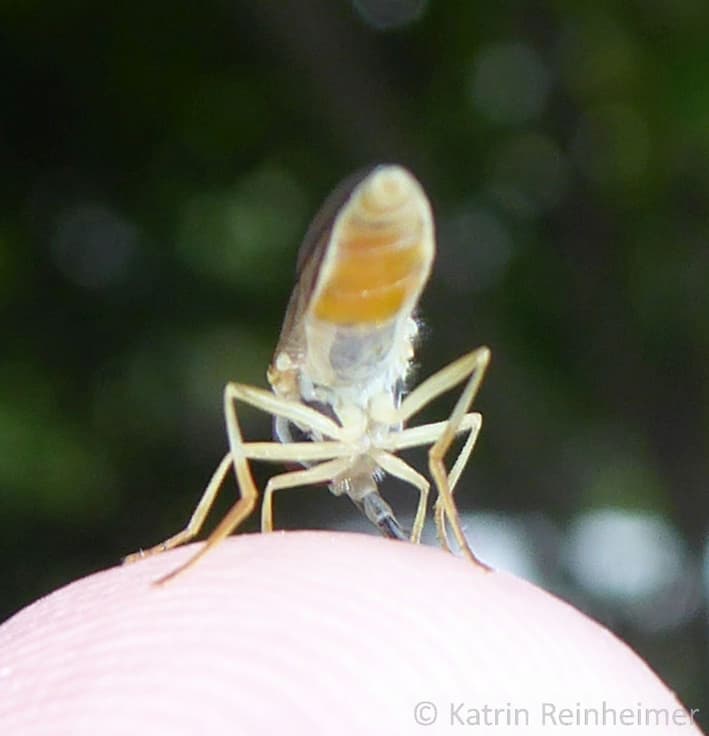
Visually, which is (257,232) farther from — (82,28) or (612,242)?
(612,242)

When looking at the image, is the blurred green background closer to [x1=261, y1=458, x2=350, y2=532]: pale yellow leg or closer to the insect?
the insect

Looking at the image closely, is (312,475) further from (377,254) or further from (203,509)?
(377,254)

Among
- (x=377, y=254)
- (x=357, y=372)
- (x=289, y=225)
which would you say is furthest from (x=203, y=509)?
(x=289, y=225)

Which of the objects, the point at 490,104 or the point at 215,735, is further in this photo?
the point at 490,104

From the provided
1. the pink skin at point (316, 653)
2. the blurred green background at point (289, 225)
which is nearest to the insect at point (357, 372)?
the pink skin at point (316, 653)

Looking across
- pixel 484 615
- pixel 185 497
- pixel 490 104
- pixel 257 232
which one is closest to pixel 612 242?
pixel 490 104

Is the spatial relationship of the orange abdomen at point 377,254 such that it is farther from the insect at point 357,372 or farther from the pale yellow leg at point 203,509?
the pale yellow leg at point 203,509

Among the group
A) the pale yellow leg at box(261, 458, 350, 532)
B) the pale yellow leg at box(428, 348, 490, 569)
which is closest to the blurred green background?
the pale yellow leg at box(261, 458, 350, 532)
